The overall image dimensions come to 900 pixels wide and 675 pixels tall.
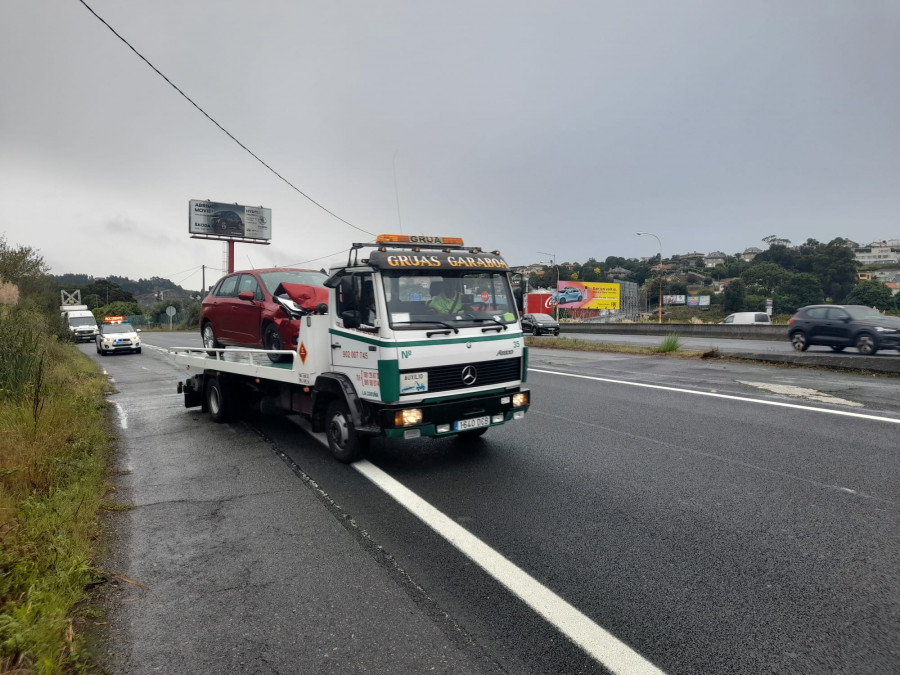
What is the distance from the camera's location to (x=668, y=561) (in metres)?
3.84

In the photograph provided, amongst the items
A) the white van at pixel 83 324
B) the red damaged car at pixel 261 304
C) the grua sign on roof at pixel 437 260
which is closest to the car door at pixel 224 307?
the red damaged car at pixel 261 304

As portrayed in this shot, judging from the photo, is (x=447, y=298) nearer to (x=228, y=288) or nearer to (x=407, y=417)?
(x=407, y=417)

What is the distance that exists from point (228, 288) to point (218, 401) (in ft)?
6.63

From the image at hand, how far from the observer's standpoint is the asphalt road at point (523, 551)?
2.93m

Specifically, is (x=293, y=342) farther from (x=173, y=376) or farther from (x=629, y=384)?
(x=173, y=376)

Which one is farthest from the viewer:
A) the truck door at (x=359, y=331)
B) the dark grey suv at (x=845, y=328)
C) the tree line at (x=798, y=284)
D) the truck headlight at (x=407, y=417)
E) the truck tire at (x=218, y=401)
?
the tree line at (x=798, y=284)

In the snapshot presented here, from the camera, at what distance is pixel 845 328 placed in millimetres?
16219

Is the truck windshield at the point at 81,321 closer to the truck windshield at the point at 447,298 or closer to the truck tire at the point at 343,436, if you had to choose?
the truck tire at the point at 343,436

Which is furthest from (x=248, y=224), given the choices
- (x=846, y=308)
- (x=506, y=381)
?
(x=506, y=381)

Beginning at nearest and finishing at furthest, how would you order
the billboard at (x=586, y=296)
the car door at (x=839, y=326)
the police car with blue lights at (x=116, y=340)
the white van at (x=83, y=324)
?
the car door at (x=839, y=326), the police car with blue lights at (x=116, y=340), the white van at (x=83, y=324), the billboard at (x=586, y=296)

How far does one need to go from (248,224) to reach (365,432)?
215 feet

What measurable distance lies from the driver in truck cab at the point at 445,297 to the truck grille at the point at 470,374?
2.08ft

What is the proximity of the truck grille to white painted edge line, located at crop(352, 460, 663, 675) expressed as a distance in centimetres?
121

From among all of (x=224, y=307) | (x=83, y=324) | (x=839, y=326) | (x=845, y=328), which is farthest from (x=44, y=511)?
(x=83, y=324)
